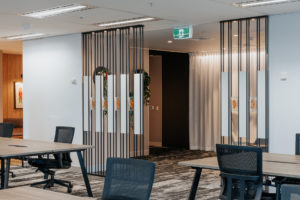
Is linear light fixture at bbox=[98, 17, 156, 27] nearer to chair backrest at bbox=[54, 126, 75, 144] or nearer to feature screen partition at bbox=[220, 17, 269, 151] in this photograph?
feature screen partition at bbox=[220, 17, 269, 151]

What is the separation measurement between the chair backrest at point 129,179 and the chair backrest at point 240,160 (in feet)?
4.87

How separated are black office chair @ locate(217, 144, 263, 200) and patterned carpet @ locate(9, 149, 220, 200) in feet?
7.41

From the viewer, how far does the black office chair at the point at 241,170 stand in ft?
14.7

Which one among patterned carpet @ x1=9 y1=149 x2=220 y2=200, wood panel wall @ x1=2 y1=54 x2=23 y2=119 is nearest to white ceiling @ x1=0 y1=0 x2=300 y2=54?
patterned carpet @ x1=9 y1=149 x2=220 y2=200

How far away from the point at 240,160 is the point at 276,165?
634mm

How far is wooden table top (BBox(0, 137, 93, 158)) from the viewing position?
19.7 feet

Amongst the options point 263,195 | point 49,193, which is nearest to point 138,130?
point 263,195

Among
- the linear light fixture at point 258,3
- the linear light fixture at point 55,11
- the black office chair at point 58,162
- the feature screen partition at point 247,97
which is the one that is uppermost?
the linear light fixture at point 55,11

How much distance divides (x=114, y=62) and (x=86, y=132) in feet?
5.26

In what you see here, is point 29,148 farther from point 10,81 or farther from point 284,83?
point 10,81

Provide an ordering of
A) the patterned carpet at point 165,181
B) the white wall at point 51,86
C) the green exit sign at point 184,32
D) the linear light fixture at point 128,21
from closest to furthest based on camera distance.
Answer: the patterned carpet at point 165,181
the linear light fixture at point 128,21
the green exit sign at point 184,32
the white wall at point 51,86

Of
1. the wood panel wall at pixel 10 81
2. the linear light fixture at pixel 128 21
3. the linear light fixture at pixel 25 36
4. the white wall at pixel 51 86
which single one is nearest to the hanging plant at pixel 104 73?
the white wall at pixel 51 86

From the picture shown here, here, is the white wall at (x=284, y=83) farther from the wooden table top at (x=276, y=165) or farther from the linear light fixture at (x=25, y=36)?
the linear light fixture at (x=25, y=36)

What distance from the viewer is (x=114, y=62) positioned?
32.2ft
